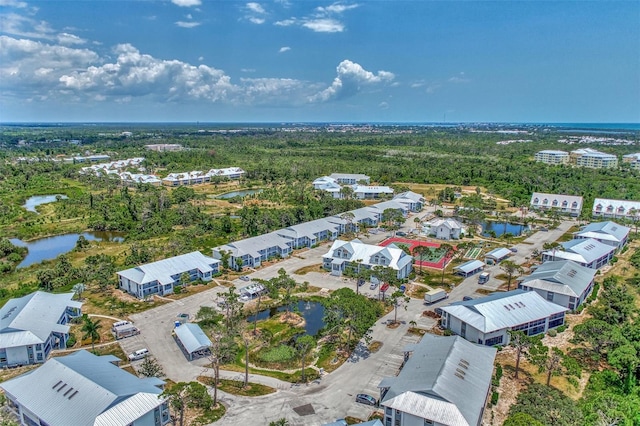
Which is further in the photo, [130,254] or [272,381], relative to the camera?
[130,254]

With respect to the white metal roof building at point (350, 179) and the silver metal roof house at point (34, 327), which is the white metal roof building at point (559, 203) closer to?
the white metal roof building at point (350, 179)

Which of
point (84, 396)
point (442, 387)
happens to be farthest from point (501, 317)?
point (84, 396)

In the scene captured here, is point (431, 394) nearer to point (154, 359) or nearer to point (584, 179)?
point (154, 359)

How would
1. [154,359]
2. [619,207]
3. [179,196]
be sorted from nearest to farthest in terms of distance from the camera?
[154,359] → [619,207] → [179,196]

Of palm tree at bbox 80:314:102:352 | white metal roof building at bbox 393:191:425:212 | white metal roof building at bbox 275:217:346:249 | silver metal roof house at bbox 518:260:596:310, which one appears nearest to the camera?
palm tree at bbox 80:314:102:352

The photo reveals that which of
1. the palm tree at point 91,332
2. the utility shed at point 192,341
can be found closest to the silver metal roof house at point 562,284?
the utility shed at point 192,341

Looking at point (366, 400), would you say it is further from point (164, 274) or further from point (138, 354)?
point (164, 274)

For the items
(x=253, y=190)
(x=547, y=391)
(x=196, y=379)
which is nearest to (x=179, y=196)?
(x=253, y=190)

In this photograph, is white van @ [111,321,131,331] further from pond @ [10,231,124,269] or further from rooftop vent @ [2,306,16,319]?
pond @ [10,231,124,269]

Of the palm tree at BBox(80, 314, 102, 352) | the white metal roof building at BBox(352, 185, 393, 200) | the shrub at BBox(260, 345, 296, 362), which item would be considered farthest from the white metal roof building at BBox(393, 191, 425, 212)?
the palm tree at BBox(80, 314, 102, 352)
